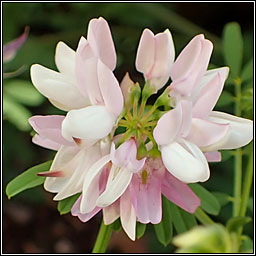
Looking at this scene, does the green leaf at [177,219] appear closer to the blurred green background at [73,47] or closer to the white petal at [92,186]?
the white petal at [92,186]

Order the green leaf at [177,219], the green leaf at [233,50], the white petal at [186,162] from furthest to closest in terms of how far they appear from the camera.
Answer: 1. the green leaf at [233,50]
2. the green leaf at [177,219]
3. the white petal at [186,162]

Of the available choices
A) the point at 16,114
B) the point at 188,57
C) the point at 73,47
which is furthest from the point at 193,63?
the point at 73,47

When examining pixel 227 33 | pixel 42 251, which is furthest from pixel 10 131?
pixel 227 33

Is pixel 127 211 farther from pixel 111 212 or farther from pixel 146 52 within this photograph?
pixel 146 52

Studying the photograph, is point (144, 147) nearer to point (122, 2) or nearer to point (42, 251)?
point (122, 2)

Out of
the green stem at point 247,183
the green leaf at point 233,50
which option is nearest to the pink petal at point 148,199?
the green stem at point 247,183

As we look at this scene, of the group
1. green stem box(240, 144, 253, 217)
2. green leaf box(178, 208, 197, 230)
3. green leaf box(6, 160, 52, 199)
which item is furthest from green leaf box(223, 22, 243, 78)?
green leaf box(6, 160, 52, 199)
